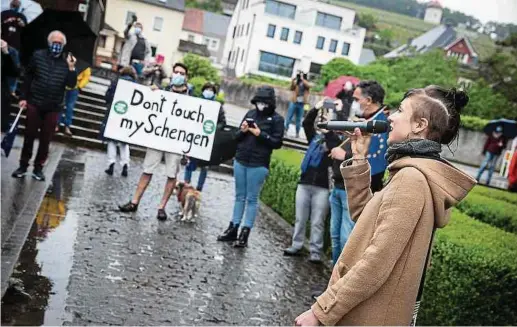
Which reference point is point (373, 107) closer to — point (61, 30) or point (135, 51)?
point (61, 30)

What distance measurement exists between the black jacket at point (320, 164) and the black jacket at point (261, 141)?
46 centimetres

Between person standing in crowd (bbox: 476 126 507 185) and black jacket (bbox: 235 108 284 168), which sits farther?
person standing in crowd (bbox: 476 126 507 185)

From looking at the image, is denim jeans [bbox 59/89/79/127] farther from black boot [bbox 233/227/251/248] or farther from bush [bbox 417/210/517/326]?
bush [bbox 417/210/517/326]

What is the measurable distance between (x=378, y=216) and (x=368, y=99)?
4.00 metres

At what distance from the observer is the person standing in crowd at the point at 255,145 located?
8.51m

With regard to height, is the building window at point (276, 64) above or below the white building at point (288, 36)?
below

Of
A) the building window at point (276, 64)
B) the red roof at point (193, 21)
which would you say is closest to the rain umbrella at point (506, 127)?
the building window at point (276, 64)

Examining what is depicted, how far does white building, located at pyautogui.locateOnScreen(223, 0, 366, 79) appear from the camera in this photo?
17016mm

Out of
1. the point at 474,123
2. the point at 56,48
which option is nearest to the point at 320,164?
the point at 56,48

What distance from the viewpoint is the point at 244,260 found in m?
8.18

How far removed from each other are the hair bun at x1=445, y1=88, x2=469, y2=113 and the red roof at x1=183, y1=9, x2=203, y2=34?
56.0 metres

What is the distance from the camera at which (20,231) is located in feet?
24.3

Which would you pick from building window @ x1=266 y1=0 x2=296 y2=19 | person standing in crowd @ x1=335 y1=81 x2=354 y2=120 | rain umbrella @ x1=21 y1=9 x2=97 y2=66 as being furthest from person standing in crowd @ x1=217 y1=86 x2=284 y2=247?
building window @ x1=266 y1=0 x2=296 y2=19

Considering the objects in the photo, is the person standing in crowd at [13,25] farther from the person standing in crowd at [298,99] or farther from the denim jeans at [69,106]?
the person standing in crowd at [298,99]
